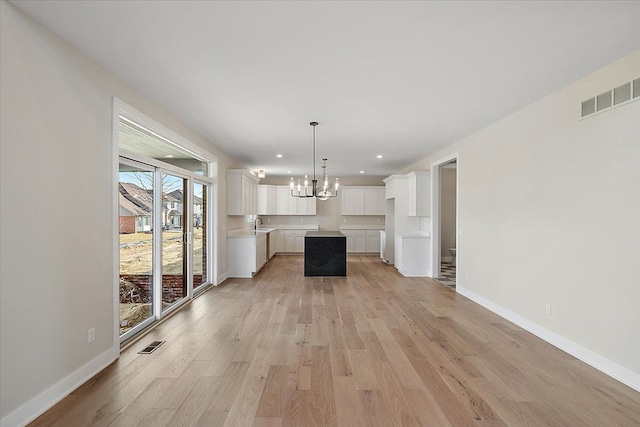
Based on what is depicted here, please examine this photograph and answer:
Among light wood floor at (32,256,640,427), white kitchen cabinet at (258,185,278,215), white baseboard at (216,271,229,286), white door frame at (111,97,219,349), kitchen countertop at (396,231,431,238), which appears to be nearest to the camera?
light wood floor at (32,256,640,427)

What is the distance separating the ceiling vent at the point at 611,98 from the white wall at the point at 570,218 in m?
0.05

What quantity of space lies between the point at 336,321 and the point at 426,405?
185 cm

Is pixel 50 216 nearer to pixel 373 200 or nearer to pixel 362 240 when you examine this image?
pixel 362 240

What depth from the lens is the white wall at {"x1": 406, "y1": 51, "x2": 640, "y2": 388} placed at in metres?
2.56

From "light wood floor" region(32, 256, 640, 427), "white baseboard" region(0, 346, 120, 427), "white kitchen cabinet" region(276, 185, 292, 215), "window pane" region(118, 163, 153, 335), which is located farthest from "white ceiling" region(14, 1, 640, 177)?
"white kitchen cabinet" region(276, 185, 292, 215)

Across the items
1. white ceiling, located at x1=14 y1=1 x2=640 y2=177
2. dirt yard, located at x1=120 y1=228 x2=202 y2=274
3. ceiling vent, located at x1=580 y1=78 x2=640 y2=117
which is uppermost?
white ceiling, located at x1=14 y1=1 x2=640 y2=177

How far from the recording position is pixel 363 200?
34.1 feet

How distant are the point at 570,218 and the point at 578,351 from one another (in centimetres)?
128

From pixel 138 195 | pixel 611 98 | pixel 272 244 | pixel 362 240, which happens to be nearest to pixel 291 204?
pixel 272 244

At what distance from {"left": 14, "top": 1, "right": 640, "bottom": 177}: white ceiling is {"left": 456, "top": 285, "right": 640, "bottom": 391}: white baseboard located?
2574mm

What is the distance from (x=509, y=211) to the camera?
4082 mm

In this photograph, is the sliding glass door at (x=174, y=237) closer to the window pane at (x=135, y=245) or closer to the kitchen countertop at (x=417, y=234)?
the window pane at (x=135, y=245)

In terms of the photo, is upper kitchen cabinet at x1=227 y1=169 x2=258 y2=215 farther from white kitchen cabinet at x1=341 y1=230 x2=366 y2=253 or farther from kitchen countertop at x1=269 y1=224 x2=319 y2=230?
white kitchen cabinet at x1=341 y1=230 x2=366 y2=253

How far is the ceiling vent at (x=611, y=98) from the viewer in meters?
2.51
